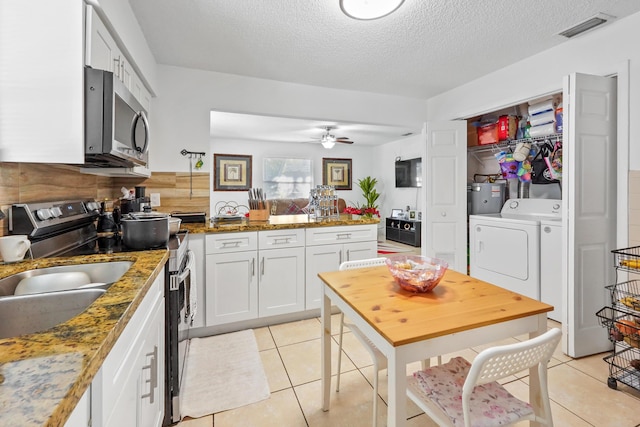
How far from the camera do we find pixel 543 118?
10.4 feet

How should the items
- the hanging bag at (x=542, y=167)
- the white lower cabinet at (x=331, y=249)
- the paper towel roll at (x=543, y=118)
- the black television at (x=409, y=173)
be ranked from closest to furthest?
1. the white lower cabinet at (x=331, y=249)
2. the paper towel roll at (x=543, y=118)
3. the hanging bag at (x=542, y=167)
4. the black television at (x=409, y=173)

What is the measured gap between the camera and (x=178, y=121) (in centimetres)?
288

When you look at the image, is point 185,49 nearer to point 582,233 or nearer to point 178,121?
point 178,121

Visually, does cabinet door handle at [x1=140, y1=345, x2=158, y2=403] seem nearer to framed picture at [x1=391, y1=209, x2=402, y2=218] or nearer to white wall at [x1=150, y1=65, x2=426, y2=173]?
white wall at [x1=150, y1=65, x2=426, y2=173]

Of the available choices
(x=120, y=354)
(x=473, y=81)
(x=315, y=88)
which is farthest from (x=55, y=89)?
(x=473, y=81)

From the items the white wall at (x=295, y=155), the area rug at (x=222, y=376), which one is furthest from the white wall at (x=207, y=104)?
the white wall at (x=295, y=155)

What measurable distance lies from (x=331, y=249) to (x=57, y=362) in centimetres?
239

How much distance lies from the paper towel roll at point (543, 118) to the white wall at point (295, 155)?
15.5 feet

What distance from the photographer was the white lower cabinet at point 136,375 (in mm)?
732

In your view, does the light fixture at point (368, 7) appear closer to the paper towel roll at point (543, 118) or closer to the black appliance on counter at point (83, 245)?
the black appliance on counter at point (83, 245)

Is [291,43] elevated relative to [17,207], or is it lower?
elevated

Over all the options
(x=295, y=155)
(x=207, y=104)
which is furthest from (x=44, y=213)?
(x=295, y=155)

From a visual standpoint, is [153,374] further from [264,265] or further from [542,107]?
[542,107]

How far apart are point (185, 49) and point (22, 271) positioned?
2.14 m
